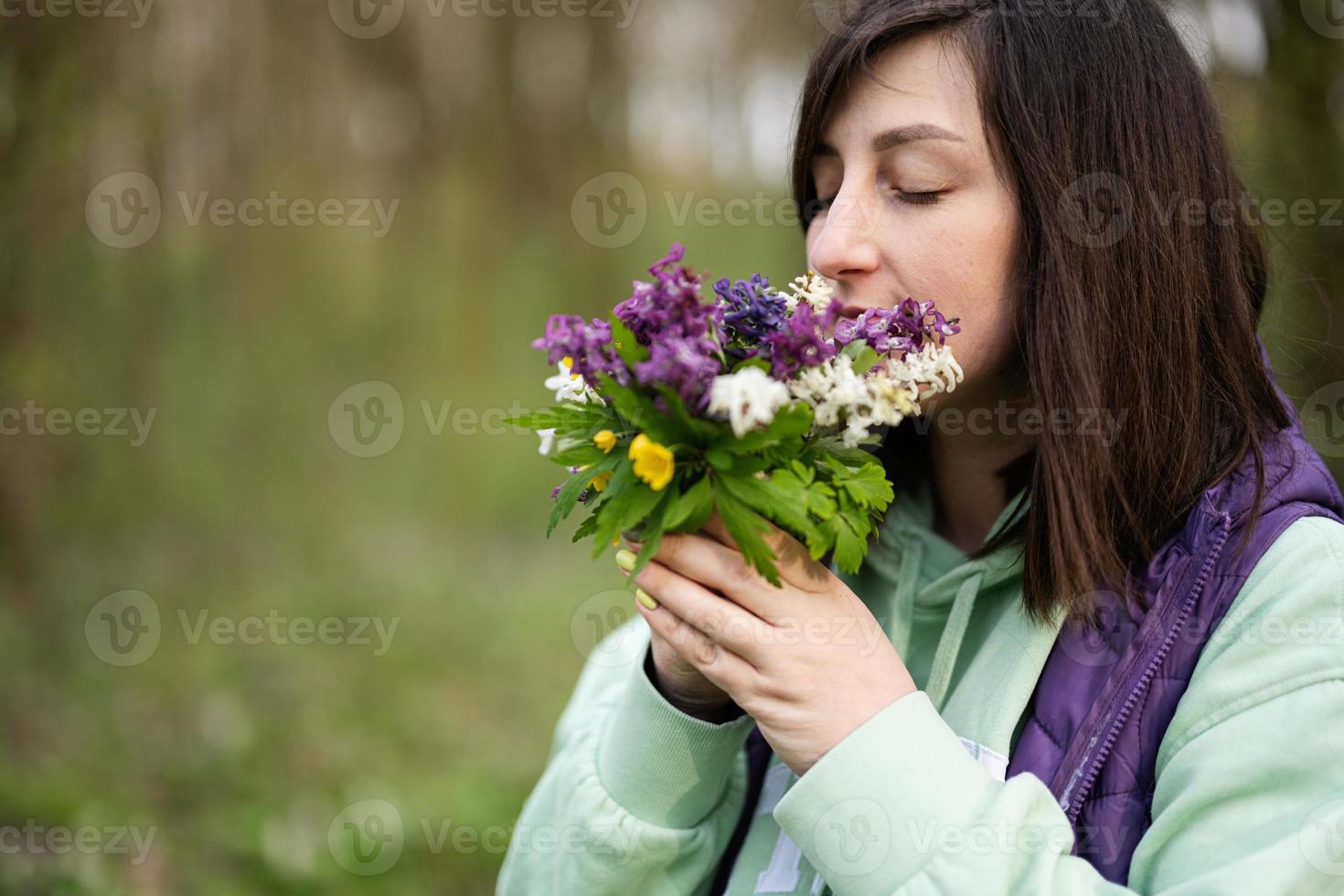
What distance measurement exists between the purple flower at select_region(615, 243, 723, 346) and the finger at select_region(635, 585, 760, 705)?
0.44m

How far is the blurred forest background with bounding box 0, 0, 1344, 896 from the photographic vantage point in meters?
4.07

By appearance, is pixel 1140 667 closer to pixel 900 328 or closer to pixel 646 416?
pixel 900 328

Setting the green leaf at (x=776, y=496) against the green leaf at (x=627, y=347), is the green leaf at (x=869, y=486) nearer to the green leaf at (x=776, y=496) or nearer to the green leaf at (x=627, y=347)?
the green leaf at (x=776, y=496)

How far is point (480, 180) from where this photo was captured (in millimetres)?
6312

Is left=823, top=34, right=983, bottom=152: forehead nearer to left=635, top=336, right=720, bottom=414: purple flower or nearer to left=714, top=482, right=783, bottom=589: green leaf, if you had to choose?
left=635, top=336, right=720, bottom=414: purple flower

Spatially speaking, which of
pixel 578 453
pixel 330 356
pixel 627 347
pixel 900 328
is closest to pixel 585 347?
pixel 627 347

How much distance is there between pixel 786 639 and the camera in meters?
→ 1.49

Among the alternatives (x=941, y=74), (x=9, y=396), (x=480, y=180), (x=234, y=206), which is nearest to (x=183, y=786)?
(x=9, y=396)

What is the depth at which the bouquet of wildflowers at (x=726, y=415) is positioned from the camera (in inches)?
53.4

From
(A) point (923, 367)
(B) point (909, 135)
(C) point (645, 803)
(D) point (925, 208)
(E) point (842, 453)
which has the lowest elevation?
(C) point (645, 803)

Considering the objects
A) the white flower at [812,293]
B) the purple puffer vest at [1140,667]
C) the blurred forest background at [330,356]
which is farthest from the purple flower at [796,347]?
the blurred forest background at [330,356]

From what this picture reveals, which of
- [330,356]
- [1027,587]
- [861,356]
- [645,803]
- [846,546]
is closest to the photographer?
[846,546]

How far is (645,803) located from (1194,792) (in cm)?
87

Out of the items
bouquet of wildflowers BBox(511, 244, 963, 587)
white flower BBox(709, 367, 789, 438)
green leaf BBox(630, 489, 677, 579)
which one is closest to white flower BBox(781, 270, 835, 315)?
bouquet of wildflowers BBox(511, 244, 963, 587)
